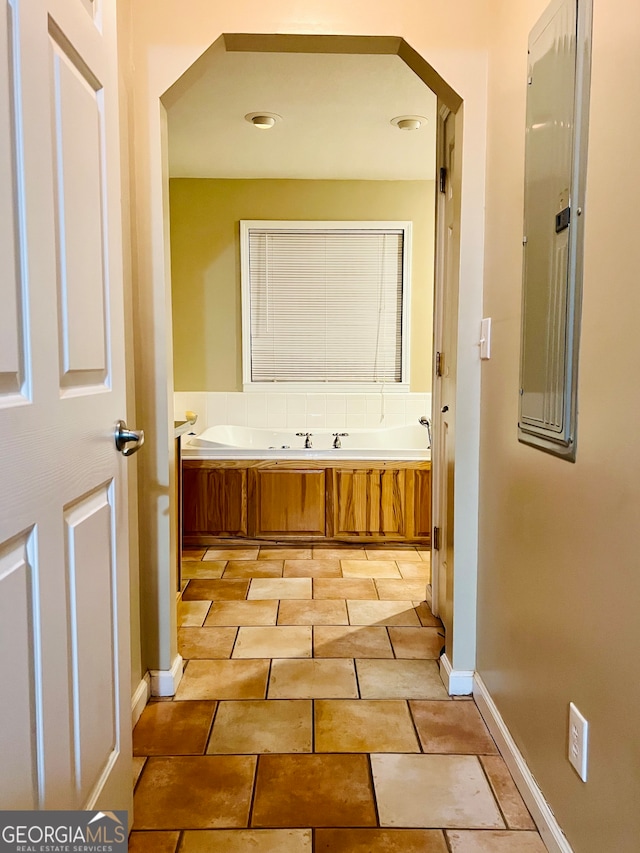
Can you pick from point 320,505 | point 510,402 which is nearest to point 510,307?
point 510,402

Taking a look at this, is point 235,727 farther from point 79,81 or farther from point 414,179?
point 414,179

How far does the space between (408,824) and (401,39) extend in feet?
7.43

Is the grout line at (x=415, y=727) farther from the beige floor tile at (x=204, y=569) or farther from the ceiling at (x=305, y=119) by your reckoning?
the ceiling at (x=305, y=119)

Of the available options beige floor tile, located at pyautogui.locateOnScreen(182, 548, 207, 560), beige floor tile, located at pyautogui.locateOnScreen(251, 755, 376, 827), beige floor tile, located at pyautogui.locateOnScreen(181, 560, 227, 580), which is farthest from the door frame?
beige floor tile, located at pyautogui.locateOnScreen(182, 548, 207, 560)

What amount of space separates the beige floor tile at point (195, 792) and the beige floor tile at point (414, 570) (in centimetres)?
176

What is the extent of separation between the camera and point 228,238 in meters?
→ 4.57

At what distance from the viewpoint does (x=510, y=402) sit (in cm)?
174

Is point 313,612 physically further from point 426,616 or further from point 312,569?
point 312,569

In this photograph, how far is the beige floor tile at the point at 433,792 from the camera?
152 centimetres

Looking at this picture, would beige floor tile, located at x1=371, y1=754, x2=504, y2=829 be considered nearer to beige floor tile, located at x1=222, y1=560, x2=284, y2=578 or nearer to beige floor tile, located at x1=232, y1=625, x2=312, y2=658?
beige floor tile, located at x1=232, y1=625, x2=312, y2=658

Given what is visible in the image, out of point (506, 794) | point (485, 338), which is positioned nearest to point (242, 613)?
point (506, 794)

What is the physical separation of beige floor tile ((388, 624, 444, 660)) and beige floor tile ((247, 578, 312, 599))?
1.96 feet

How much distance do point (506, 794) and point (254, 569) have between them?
206 cm

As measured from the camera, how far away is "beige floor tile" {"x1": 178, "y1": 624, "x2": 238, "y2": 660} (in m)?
2.43
